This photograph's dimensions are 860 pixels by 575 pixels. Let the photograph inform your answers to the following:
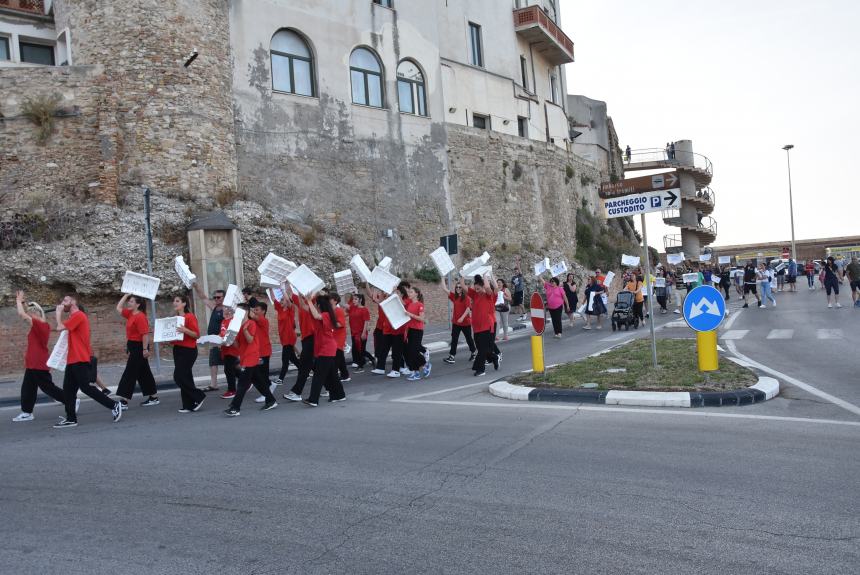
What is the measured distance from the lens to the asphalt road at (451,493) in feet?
14.7

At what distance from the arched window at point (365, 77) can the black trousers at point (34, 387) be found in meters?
20.4

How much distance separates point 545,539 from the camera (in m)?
4.69

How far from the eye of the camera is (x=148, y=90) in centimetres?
2256

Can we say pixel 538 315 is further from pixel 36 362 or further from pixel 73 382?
pixel 36 362

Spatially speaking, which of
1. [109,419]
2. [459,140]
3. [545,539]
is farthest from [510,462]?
[459,140]

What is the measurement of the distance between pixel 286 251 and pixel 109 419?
1397 centimetres

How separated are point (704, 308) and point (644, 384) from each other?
4.54 ft

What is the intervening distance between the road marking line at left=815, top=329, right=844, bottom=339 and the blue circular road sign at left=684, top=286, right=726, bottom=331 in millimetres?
7801

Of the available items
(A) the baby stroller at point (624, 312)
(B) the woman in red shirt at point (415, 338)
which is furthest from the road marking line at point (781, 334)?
(B) the woman in red shirt at point (415, 338)

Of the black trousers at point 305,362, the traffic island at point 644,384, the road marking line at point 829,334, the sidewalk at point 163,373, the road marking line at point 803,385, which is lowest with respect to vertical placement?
the road marking line at point 803,385

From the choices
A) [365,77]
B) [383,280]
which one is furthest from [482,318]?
[365,77]

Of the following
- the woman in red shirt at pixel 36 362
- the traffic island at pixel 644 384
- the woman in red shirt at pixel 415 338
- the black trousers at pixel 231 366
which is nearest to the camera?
the traffic island at pixel 644 384

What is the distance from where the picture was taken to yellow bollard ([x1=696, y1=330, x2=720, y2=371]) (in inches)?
430

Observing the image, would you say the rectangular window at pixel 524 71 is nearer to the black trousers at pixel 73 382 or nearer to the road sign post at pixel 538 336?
the road sign post at pixel 538 336
